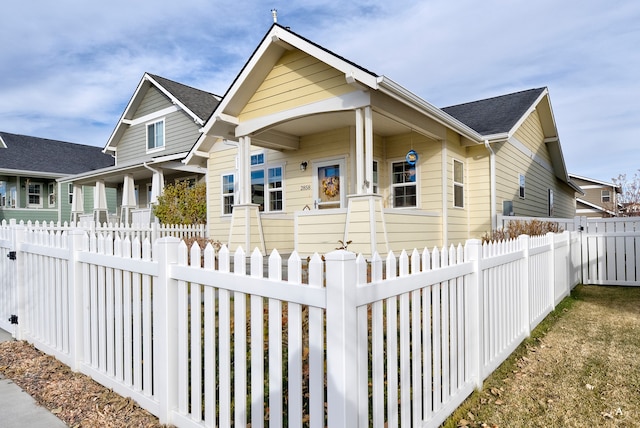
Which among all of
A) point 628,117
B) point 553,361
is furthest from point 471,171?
point 628,117

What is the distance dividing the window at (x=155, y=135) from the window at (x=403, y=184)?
38.1 feet

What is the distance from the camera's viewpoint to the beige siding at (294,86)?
A: 8.08 m

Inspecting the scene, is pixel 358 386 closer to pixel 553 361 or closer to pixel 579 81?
pixel 553 361

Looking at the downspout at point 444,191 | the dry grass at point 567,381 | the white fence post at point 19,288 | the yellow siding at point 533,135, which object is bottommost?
the dry grass at point 567,381

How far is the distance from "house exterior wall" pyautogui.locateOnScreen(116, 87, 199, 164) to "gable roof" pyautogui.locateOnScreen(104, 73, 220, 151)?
0.77 feet

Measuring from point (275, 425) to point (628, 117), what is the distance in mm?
37417

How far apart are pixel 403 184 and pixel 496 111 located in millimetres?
4627

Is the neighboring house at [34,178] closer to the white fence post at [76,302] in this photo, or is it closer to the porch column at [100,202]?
the porch column at [100,202]

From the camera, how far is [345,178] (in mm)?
10352

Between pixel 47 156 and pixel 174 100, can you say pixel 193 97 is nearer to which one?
pixel 174 100

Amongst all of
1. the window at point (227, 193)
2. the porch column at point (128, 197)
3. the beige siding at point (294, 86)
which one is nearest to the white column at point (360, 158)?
the beige siding at point (294, 86)

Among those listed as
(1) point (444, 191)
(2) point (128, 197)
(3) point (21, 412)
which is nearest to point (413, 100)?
(1) point (444, 191)

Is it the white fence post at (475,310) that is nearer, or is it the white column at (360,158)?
the white fence post at (475,310)

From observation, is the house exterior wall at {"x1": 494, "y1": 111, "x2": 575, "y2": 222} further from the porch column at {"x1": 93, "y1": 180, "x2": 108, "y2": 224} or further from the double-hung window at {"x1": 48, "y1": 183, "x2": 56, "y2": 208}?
the double-hung window at {"x1": 48, "y1": 183, "x2": 56, "y2": 208}
